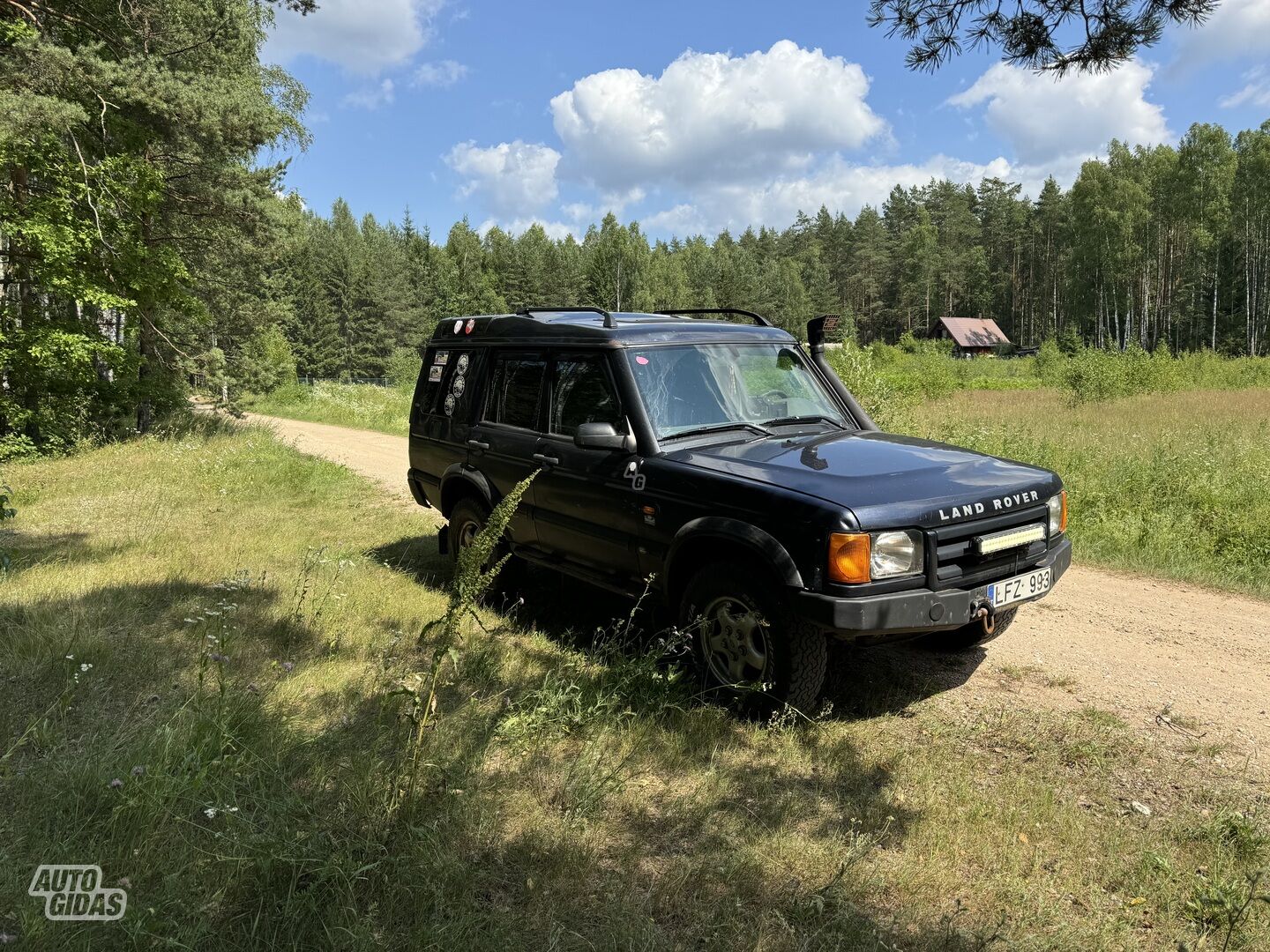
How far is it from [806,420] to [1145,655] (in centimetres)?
277

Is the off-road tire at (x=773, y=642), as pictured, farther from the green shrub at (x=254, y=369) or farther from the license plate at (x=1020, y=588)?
the green shrub at (x=254, y=369)

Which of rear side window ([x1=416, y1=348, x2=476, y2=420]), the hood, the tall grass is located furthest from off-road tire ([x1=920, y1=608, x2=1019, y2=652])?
rear side window ([x1=416, y1=348, x2=476, y2=420])

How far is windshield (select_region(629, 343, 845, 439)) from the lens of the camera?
4691 millimetres

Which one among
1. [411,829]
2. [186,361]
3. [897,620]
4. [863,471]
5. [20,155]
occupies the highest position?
[20,155]

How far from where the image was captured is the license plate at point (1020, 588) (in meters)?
3.81

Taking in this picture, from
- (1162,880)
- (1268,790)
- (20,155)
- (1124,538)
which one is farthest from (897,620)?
(20,155)

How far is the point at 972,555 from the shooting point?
3752 millimetres

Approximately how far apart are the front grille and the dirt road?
41.8 inches

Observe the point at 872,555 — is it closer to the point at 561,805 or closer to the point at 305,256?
the point at 561,805

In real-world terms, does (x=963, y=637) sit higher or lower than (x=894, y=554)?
lower

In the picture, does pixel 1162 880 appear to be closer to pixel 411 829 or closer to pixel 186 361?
pixel 411 829

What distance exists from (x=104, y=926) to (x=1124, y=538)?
28.2 feet

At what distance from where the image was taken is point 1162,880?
2789 millimetres

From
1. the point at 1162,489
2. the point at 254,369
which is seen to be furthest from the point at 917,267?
the point at 1162,489
